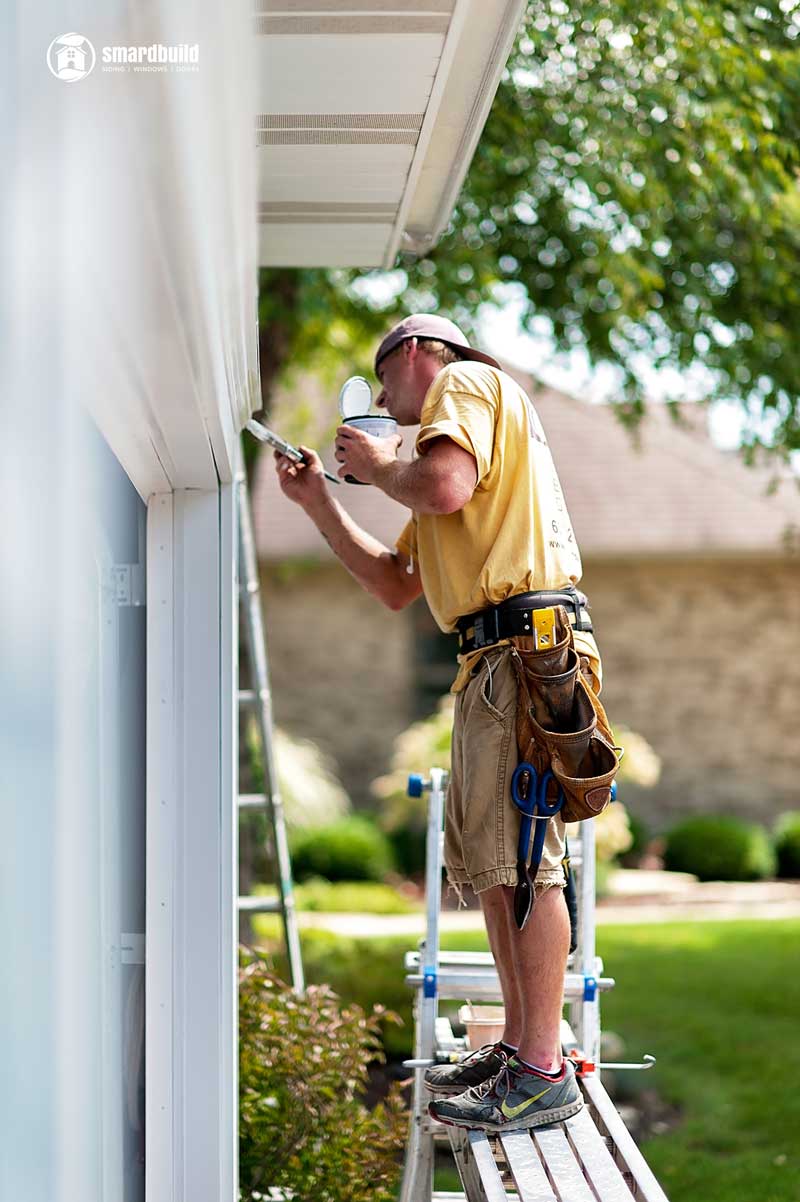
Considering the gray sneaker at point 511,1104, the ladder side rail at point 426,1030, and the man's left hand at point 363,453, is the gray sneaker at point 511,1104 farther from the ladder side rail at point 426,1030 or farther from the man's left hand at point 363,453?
the man's left hand at point 363,453

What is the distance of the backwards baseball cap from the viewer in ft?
9.98

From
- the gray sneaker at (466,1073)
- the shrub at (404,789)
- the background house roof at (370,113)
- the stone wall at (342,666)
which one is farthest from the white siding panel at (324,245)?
the stone wall at (342,666)

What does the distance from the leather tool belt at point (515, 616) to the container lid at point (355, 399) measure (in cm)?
61

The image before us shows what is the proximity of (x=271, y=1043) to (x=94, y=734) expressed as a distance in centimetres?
224

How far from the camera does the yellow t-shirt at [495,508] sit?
275 centimetres

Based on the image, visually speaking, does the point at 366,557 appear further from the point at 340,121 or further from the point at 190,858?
the point at 340,121

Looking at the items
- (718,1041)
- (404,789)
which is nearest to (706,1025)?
(718,1041)

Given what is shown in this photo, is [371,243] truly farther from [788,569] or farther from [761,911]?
[788,569]

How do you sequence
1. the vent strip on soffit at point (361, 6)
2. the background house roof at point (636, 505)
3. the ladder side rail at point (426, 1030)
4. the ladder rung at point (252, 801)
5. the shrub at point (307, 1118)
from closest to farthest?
the vent strip on soffit at point (361, 6)
the ladder side rail at point (426, 1030)
the shrub at point (307, 1118)
the ladder rung at point (252, 801)
the background house roof at point (636, 505)

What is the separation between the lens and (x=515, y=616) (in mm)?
2748

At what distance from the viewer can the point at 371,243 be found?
13.8 feet

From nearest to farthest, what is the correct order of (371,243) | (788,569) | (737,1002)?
(371,243)
(737,1002)
(788,569)

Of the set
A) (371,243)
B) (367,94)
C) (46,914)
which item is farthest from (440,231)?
(46,914)

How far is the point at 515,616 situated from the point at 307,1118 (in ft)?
6.23
